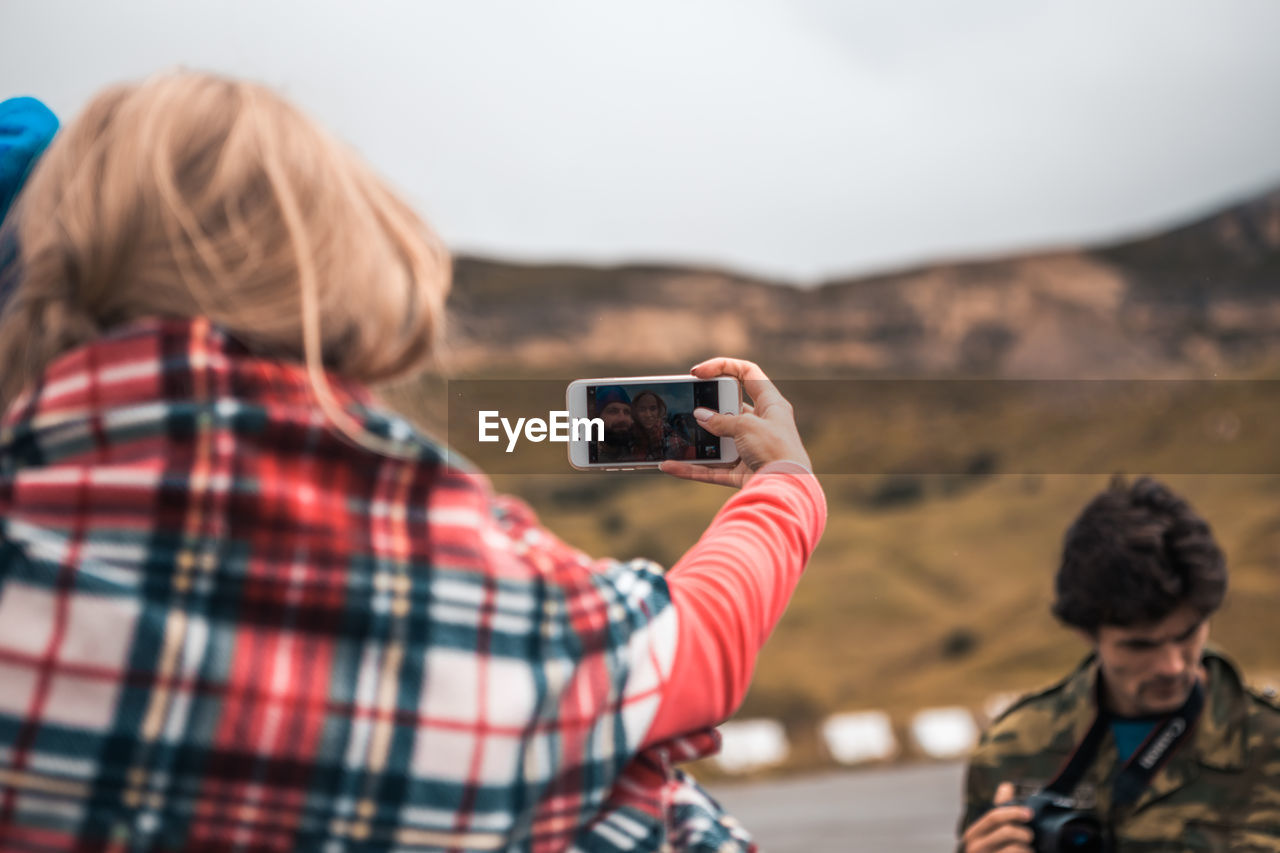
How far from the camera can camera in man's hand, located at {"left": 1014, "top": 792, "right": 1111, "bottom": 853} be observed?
2.35 m

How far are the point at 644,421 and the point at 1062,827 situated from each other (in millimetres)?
1345

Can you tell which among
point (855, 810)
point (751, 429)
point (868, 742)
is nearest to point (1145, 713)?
point (751, 429)

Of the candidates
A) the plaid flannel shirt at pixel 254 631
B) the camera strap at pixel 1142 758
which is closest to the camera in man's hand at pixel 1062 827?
the camera strap at pixel 1142 758

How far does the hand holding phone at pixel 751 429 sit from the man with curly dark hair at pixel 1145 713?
1507 millimetres

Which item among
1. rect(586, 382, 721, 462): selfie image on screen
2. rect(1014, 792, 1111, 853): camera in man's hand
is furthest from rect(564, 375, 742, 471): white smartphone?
rect(1014, 792, 1111, 853): camera in man's hand

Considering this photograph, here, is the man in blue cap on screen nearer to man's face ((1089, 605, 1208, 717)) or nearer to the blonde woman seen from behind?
the blonde woman seen from behind

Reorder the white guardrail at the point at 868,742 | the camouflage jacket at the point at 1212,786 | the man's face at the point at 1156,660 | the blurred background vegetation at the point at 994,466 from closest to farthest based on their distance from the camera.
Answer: the camouflage jacket at the point at 1212,786 → the man's face at the point at 1156,660 → the white guardrail at the point at 868,742 → the blurred background vegetation at the point at 994,466

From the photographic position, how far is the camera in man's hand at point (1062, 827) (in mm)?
2346

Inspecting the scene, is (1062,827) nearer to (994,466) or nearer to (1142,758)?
(1142,758)

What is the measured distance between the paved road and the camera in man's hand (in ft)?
41.5

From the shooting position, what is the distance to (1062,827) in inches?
92.5

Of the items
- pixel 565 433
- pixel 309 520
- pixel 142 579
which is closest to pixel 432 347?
pixel 309 520

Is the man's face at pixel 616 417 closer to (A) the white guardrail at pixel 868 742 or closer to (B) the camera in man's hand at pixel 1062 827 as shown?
(B) the camera in man's hand at pixel 1062 827

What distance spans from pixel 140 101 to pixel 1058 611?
2541 millimetres
